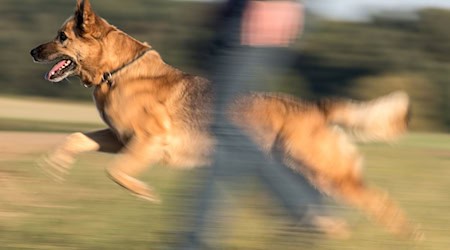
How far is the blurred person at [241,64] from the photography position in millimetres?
3570

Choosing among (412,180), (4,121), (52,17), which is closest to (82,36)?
(412,180)

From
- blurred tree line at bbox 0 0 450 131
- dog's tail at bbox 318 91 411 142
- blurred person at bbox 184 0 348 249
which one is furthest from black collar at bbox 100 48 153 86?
blurred tree line at bbox 0 0 450 131

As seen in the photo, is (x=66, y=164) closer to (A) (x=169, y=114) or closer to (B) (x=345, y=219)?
(A) (x=169, y=114)

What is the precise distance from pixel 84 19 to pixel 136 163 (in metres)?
1.24

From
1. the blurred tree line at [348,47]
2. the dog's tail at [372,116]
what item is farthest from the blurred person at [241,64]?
the blurred tree line at [348,47]

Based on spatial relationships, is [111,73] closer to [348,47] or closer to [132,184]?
[132,184]

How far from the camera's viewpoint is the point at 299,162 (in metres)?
5.81

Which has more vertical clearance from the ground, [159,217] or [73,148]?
[73,148]

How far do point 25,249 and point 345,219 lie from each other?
216cm

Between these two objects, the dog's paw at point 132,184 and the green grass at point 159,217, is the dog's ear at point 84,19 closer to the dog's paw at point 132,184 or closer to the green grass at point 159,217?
the dog's paw at point 132,184

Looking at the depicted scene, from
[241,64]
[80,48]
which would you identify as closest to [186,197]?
[241,64]

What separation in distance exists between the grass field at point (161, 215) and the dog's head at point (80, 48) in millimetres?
970

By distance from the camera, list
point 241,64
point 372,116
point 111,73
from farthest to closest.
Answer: point 111,73
point 372,116
point 241,64

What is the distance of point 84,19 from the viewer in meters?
6.89
